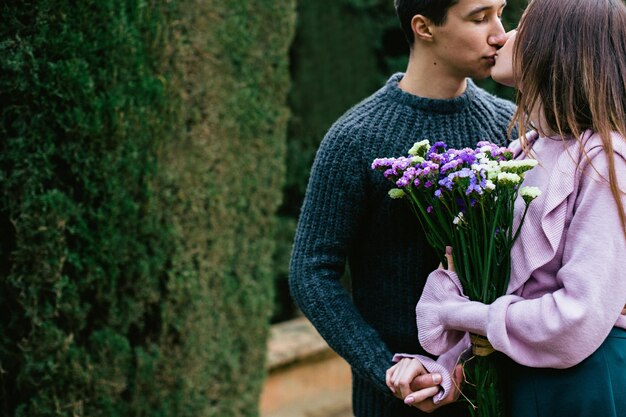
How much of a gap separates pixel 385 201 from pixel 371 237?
118mm

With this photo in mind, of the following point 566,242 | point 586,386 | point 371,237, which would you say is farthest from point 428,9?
point 586,386

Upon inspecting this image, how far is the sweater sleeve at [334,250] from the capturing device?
215 cm

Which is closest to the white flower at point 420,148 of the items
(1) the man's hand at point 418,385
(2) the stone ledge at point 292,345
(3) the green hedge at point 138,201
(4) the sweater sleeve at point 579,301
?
(4) the sweater sleeve at point 579,301

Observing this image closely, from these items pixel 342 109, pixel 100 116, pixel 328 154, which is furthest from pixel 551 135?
pixel 342 109

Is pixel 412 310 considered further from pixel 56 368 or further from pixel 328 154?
pixel 56 368

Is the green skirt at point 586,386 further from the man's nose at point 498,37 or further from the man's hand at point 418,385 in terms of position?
the man's nose at point 498,37

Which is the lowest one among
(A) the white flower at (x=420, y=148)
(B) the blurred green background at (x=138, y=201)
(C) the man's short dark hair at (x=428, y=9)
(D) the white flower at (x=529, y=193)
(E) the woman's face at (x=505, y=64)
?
(B) the blurred green background at (x=138, y=201)

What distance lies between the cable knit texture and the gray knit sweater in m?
0.34

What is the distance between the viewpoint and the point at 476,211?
1844 millimetres

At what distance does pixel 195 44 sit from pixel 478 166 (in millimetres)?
2074

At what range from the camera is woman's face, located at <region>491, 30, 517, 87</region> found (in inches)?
78.3

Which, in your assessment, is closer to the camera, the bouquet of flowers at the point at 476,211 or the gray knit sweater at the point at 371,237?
the bouquet of flowers at the point at 476,211

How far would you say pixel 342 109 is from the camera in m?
6.39

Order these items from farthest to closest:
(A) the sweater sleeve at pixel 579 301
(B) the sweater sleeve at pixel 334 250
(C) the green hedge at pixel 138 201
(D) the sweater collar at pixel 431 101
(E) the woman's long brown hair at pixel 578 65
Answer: (C) the green hedge at pixel 138 201 → (D) the sweater collar at pixel 431 101 → (B) the sweater sleeve at pixel 334 250 → (E) the woman's long brown hair at pixel 578 65 → (A) the sweater sleeve at pixel 579 301
